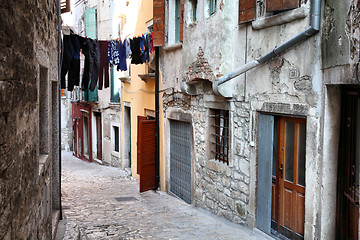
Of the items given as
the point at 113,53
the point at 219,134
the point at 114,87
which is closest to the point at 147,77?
the point at 113,53

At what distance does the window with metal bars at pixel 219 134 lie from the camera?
7582 millimetres

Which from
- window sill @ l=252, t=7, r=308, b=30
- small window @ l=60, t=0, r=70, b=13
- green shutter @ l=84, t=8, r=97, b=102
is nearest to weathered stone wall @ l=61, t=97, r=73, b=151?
green shutter @ l=84, t=8, r=97, b=102

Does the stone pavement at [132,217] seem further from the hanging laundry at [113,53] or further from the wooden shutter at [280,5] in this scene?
the hanging laundry at [113,53]

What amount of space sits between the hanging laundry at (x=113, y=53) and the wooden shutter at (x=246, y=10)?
4885 mm

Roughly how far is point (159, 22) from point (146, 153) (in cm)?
345

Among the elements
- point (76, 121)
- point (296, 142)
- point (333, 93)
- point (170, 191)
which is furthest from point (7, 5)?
point (76, 121)

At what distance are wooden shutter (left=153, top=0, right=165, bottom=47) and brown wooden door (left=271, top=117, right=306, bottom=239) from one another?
16.3 feet

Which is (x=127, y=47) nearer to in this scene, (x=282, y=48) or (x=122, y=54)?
(x=122, y=54)

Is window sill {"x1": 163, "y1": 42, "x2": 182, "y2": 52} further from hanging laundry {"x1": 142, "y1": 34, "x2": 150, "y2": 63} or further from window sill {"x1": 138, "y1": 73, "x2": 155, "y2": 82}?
window sill {"x1": 138, "y1": 73, "x2": 155, "y2": 82}

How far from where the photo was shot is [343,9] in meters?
4.47

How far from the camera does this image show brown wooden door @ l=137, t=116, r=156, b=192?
10742 millimetres

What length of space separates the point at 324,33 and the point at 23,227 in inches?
156

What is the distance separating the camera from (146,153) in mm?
10852

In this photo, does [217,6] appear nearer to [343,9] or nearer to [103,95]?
[343,9]
